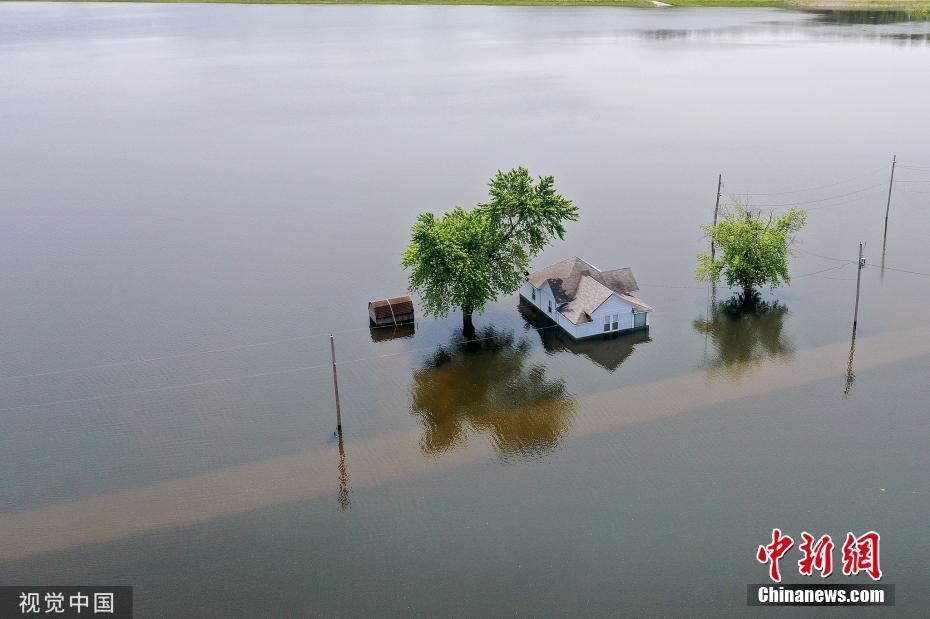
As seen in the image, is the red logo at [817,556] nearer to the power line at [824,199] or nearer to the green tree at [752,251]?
the green tree at [752,251]

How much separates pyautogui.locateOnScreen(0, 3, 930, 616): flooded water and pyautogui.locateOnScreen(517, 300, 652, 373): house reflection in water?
0.90ft

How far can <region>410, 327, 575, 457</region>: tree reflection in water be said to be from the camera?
45.8 meters

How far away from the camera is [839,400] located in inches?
1909

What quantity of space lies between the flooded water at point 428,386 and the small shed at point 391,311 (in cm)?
104

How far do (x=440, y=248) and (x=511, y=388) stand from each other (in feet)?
31.4

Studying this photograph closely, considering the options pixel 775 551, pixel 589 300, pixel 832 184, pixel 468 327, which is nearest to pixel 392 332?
pixel 468 327

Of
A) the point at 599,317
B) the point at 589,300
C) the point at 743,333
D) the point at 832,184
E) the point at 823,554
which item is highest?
the point at 832,184

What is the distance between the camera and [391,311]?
192 ft

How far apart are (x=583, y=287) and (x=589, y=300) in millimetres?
1204

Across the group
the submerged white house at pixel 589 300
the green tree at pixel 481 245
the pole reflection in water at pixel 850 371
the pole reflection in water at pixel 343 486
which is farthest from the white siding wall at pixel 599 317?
the pole reflection in water at pixel 343 486

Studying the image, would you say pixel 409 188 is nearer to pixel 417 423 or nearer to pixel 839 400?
pixel 417 423

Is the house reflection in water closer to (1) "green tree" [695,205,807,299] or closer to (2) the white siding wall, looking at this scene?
(2) the white siding wall

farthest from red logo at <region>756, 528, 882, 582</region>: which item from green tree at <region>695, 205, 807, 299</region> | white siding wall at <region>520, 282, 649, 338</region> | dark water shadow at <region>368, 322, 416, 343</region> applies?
dark water shadow at <region>368, 322, 416, 343</region>

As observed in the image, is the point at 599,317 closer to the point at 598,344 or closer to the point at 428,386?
the point at 598,344
